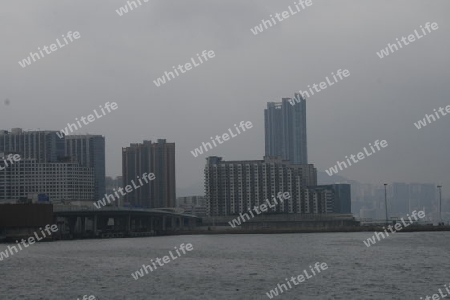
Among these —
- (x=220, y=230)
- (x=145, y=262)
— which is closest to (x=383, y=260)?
(x=145, y=262)

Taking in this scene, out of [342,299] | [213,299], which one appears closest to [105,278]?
[213,299]

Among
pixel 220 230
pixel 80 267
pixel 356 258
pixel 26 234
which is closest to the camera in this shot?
pixel 80 267

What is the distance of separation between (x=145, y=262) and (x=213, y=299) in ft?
93.0

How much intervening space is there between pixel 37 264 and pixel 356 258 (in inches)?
1123

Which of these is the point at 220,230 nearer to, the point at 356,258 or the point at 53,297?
the point at 356,258

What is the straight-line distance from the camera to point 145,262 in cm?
6988

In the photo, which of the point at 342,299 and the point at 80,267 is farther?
the point at 80,267

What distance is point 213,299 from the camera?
4234 centimetres

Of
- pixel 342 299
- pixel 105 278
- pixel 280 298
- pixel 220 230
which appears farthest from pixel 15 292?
pixel 220 230

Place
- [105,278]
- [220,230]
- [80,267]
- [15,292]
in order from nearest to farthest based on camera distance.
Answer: [15,292]
[105,278]
[80,267]
[220,230]

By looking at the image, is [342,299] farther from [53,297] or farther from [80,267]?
[80,267]

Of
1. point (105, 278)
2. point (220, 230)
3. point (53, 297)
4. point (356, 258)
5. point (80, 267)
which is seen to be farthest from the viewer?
point (220, 230)

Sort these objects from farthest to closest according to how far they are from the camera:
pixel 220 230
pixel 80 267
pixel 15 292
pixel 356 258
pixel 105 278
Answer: pixel 220 230
pixel 356 258
pixel 80 267
pixel 105 278
pixel 15 292

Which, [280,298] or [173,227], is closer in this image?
[280,298]
